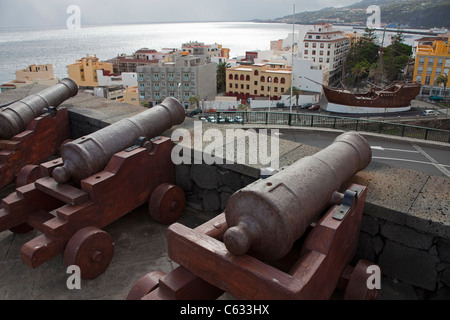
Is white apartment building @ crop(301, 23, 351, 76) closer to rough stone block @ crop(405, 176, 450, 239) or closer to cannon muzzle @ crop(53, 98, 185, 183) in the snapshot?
cannon muzzle @ crop(53, 98, 185, 183)

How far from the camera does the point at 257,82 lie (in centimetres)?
5388

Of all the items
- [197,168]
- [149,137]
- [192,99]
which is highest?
[149,137]

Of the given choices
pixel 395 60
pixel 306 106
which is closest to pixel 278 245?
pixel 306 106

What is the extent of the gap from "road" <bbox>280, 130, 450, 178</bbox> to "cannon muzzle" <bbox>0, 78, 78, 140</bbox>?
426 centimetres

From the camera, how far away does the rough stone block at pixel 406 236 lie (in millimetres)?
2529

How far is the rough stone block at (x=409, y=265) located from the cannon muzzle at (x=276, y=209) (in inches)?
28.5

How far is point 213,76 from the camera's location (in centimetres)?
6269

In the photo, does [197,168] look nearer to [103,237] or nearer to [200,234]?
[103,237]

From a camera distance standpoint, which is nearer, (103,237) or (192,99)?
(103,237)

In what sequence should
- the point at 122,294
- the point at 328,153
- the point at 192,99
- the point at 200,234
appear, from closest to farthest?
the point at 200,234 < the point at 328,153 < the point at 122,294 < the point at 192,99

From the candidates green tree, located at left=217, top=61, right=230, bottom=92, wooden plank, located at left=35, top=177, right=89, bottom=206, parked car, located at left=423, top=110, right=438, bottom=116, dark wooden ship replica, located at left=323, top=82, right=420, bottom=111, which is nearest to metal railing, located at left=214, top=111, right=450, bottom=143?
wooden plank, located at left=35, top=177, right=89, bottom=206

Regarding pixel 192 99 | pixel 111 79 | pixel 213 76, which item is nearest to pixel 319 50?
pixel 213 76

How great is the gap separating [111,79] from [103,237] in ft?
222

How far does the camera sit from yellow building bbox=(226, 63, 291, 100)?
5222 cm
